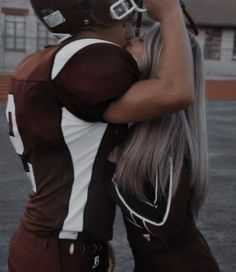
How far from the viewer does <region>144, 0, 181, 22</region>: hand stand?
1639 millimetres

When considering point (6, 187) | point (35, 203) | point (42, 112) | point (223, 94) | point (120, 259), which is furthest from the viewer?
point (223, 94)

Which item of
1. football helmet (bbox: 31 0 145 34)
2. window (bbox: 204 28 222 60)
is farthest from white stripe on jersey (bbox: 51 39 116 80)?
window (bbox: 204 28 222 60)

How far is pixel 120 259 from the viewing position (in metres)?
4.29

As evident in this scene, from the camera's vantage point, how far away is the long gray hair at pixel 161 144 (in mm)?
1698

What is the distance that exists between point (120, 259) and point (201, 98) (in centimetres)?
272

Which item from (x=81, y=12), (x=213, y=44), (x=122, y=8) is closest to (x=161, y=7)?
(x=122, y=8)

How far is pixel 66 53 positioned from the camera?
165 cm

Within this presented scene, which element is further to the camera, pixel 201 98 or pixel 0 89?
pixel 0 89

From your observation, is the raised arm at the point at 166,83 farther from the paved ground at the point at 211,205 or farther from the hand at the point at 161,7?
the paved ground at the point at 211,205

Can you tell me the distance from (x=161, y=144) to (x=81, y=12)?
44 centimetres

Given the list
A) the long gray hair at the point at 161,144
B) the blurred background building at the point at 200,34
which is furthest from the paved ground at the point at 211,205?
the blurred background building at the point at 200,34

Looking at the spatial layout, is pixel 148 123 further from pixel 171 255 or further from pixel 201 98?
pixel 171 255

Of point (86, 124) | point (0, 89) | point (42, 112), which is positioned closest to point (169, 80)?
point (86, 124)

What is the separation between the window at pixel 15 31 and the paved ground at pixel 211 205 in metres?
23.3
